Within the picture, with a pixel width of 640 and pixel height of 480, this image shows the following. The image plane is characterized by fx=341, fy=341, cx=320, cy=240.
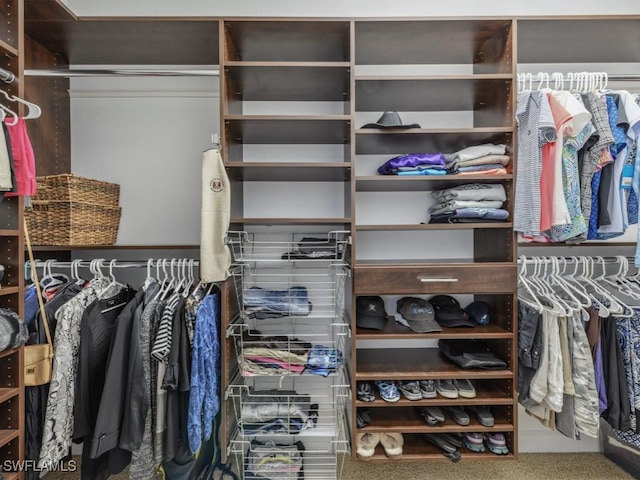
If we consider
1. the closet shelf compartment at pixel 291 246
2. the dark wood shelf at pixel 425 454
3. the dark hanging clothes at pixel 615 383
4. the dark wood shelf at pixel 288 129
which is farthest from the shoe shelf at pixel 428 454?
the dark wood shelf at pixel 288 129

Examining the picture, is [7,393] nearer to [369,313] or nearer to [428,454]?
[369,313]

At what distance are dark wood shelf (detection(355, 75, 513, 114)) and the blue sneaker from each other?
1.39 m

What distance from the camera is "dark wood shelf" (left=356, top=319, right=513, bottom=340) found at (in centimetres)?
160

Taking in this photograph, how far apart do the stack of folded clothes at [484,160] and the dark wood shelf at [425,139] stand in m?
0.07

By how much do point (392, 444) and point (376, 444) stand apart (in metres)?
0.10

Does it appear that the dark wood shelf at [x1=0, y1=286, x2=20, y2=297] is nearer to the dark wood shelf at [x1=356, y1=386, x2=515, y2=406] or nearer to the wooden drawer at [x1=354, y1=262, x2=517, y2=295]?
the wooden drawer at [x1=354, y1=262, x2=517, y2=295]

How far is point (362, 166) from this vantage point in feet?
6.77

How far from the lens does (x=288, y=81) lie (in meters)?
1.77

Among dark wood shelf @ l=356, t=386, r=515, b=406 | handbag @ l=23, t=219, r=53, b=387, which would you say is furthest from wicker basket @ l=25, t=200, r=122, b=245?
dark wood shelf @ l=356, t=386, r=515, b=406

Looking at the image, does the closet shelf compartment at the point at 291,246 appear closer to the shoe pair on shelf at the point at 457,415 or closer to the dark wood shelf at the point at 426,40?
the shoe pair on shelf at the point at 457,415

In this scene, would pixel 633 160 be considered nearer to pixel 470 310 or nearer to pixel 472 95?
pixel 472 95

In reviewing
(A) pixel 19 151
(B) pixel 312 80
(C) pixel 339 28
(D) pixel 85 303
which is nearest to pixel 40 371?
(D) pixel 85 303

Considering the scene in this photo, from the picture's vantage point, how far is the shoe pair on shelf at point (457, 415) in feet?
5.33

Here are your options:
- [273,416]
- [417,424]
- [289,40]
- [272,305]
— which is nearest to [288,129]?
[289,40]
